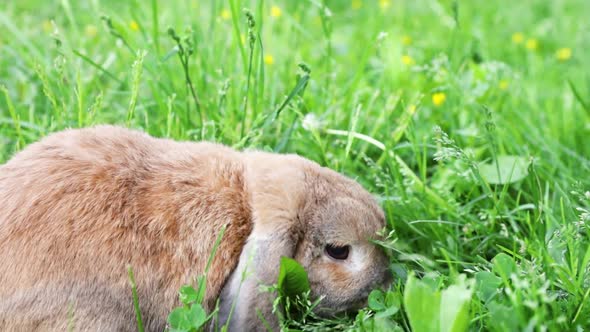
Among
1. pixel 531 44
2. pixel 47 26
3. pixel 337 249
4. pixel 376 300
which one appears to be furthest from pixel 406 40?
pixel 376 300

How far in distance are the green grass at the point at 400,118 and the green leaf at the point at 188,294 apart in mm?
485

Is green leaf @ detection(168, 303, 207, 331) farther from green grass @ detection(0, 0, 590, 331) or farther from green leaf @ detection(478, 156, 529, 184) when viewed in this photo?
green leaf @ detection(478, 156, 529, 184)

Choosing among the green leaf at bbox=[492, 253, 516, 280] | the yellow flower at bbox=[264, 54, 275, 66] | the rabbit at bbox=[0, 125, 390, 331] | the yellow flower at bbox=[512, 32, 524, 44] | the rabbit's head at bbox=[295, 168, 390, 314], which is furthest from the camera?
the yellow flower at bbox=[512, 32, 524, 44]

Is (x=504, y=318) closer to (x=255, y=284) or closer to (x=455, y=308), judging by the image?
(x=455, y=308)

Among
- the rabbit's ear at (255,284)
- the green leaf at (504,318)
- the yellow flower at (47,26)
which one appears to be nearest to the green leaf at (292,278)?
the rabbit's ear at (255,284)

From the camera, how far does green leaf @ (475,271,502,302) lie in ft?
8.40

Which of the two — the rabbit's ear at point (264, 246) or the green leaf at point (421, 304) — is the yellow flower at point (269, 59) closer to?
the rabbit's ear at point (264, 246)

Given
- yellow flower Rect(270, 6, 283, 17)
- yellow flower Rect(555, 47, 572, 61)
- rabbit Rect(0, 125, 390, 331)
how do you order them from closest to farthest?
1. rabbit Rect(0, 125, 390, 331)
2. yellow flower Rect(270, 6, 283, 17)
3. yellow flower Rect(555, 47, 572, 61)

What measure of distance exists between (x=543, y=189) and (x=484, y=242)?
62 centimetres

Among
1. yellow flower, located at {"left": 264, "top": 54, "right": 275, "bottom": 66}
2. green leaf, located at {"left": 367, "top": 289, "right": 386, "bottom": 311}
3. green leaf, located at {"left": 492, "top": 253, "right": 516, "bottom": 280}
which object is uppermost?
yellow flower, located at {"left": 264, "top": 54, "right": 275, "bottom": 66}

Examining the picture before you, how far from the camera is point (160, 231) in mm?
2637

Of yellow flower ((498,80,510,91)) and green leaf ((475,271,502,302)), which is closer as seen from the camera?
green leaf ((475,271,502,302))

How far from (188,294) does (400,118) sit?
171 centimetres

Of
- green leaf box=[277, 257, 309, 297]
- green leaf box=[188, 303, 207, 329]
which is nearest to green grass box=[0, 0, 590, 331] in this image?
green leaf box=[277, 257, 309, 297]
